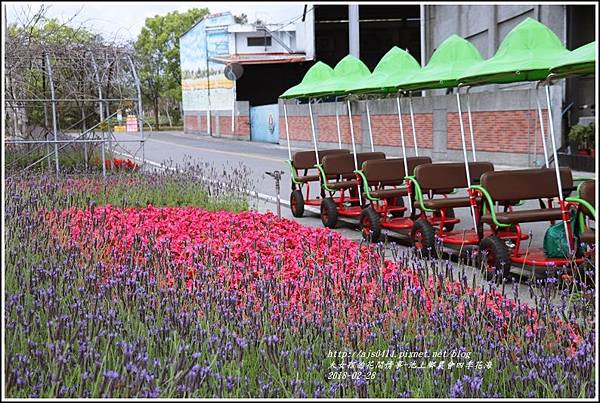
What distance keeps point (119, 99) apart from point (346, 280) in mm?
13663

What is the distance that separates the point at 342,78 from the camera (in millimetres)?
13688

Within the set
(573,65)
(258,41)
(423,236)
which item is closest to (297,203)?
(423,236)

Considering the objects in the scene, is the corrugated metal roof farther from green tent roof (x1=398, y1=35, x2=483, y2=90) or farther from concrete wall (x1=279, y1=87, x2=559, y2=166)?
green tent roof (x1=398, y1=35, x2=483, y2=90)

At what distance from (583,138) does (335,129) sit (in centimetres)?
1568

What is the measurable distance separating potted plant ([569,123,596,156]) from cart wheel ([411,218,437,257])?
1182 cm

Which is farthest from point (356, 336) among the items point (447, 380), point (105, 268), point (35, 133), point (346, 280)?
point (35, 133)

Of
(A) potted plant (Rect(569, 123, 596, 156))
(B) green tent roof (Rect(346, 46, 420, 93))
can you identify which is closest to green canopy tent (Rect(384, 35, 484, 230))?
(B) green tent roof (Rect(346, 46, 420, 93))

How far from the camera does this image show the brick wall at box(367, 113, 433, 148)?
27953 millimetres

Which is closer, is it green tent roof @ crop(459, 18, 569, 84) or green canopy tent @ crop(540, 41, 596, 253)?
green canopy tent @ crop(540, 41, 596, 253)

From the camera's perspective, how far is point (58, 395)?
3752 millimetres

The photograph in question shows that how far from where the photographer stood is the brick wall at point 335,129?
34.0 m

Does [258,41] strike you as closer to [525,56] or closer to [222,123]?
[222,123]

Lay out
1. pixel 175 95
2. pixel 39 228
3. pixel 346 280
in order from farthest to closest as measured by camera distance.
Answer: pixel 175 95 < pixel 39 228 < pixel 346 280

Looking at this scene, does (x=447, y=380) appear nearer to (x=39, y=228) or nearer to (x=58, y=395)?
(x=58, y=395)
